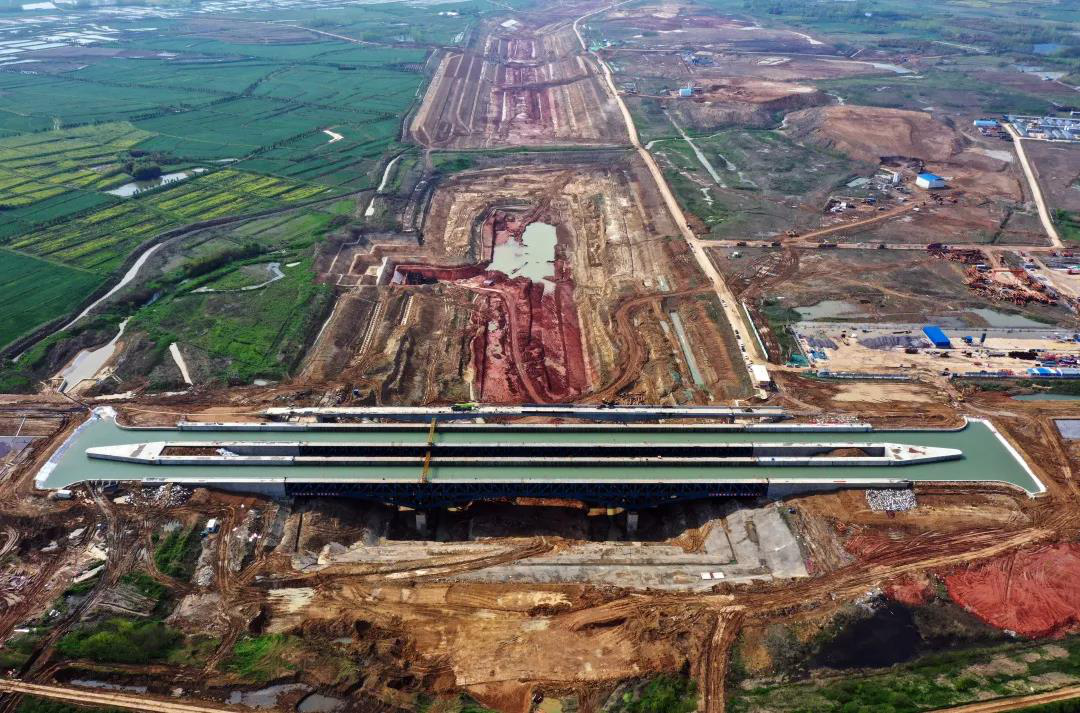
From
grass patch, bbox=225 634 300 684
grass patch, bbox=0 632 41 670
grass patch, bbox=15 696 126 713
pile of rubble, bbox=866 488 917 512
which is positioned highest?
grass patch, bbox=0 632 41 670

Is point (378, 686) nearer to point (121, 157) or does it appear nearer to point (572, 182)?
point (572, 182)

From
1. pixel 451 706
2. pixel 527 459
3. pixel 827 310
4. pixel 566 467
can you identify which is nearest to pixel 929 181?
pixel 827 310

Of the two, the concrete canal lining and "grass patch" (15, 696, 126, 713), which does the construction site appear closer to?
"grass patch" (15, 696, 126, 713)

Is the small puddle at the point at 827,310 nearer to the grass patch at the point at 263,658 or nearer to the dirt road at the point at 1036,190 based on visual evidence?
the dirt road at the point at 1036,190

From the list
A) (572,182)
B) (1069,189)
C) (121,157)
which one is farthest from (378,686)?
(1069,189)

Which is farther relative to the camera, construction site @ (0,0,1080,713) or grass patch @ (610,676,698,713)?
construction site @ (0,0,1080,713)

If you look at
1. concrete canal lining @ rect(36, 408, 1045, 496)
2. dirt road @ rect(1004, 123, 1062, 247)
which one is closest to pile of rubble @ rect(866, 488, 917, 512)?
concrete canal lining @ rect(36, 408, 1045, 496)

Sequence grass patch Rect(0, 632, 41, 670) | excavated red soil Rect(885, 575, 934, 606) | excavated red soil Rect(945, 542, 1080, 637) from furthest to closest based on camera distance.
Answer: excavated red soil Rect(885, 575, 934, 606) → excavated red soil Rect(945, 542, 1080, 637) → grass patch Rect(0, 632, 41, 670)
